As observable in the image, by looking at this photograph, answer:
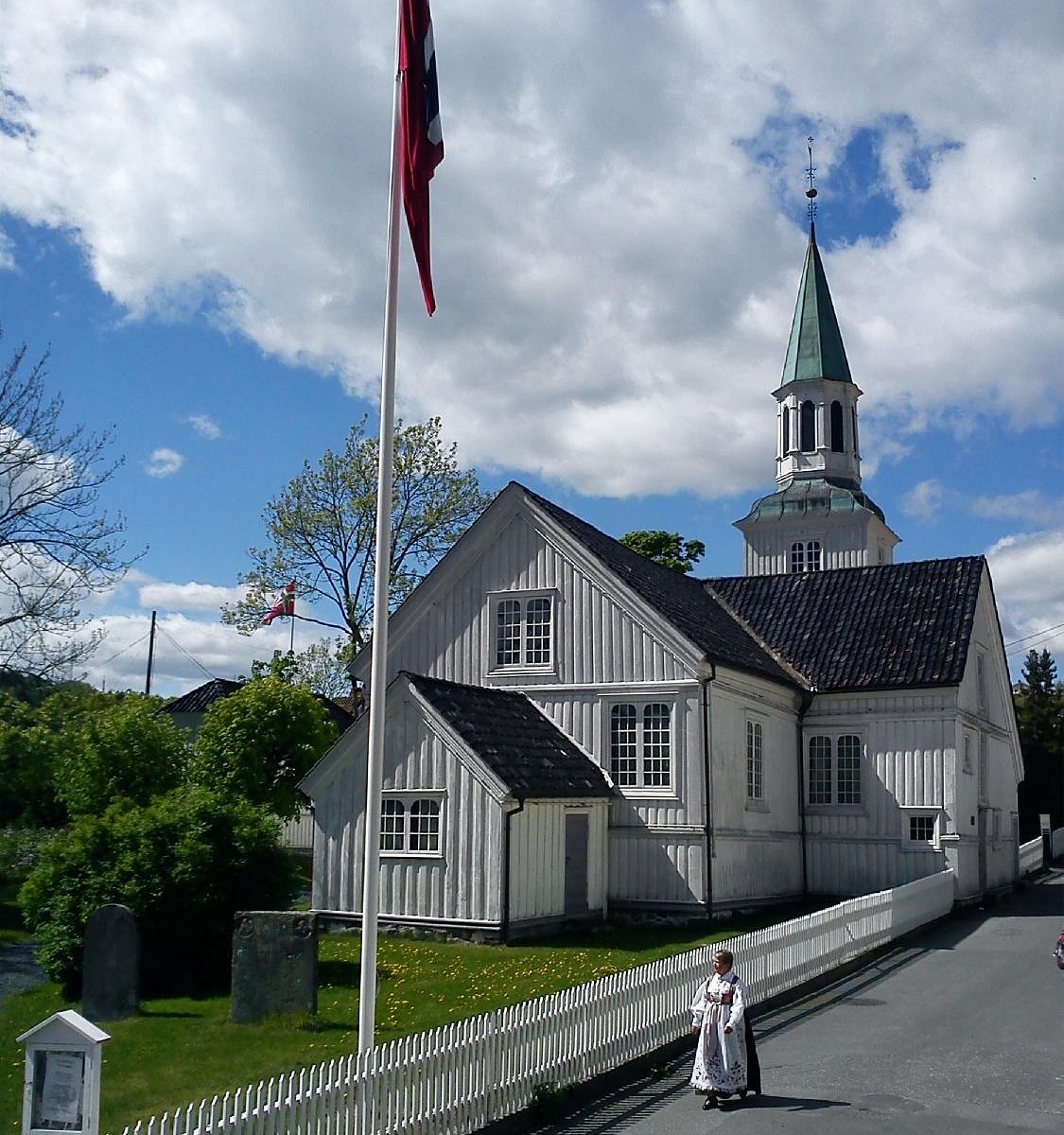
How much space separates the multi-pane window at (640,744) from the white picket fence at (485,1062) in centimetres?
822

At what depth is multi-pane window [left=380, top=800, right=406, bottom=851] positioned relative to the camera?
2334 cm

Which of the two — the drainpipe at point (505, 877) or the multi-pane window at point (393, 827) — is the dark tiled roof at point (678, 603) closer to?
the drainpipe at point (505, 877)

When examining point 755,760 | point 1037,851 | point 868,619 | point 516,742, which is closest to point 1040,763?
point 1037,851

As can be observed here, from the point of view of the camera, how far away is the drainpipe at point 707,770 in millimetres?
24969

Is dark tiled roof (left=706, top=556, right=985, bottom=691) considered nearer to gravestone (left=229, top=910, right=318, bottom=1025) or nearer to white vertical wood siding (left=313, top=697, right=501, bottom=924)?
white vertical wood siding (left=313, top=697, right=501, bottom=924)

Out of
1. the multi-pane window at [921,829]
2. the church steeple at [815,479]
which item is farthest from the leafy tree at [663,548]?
the multi-pane window at [921,829]

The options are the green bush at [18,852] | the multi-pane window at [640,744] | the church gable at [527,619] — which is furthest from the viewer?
the green bush at [18,852]

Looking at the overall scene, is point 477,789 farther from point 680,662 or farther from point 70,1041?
point 70,1041

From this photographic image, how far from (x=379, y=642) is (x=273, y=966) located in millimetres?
6177

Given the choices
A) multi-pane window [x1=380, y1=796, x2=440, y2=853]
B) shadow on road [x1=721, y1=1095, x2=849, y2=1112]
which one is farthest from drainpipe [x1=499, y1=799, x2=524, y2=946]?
shadow on road [x1=721, y1=1095, x2=849, y2=1112]

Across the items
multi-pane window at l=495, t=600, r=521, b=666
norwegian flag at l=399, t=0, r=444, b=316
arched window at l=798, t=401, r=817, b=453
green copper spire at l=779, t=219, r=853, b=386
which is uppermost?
green copper spire at l=779, t=219, r=853, b=386

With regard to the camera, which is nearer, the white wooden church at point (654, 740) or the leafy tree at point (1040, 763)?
the white wooden church at point (654, 740)

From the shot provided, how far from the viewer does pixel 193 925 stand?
18188mm

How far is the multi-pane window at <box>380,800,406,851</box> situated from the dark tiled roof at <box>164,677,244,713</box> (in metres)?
29.3
